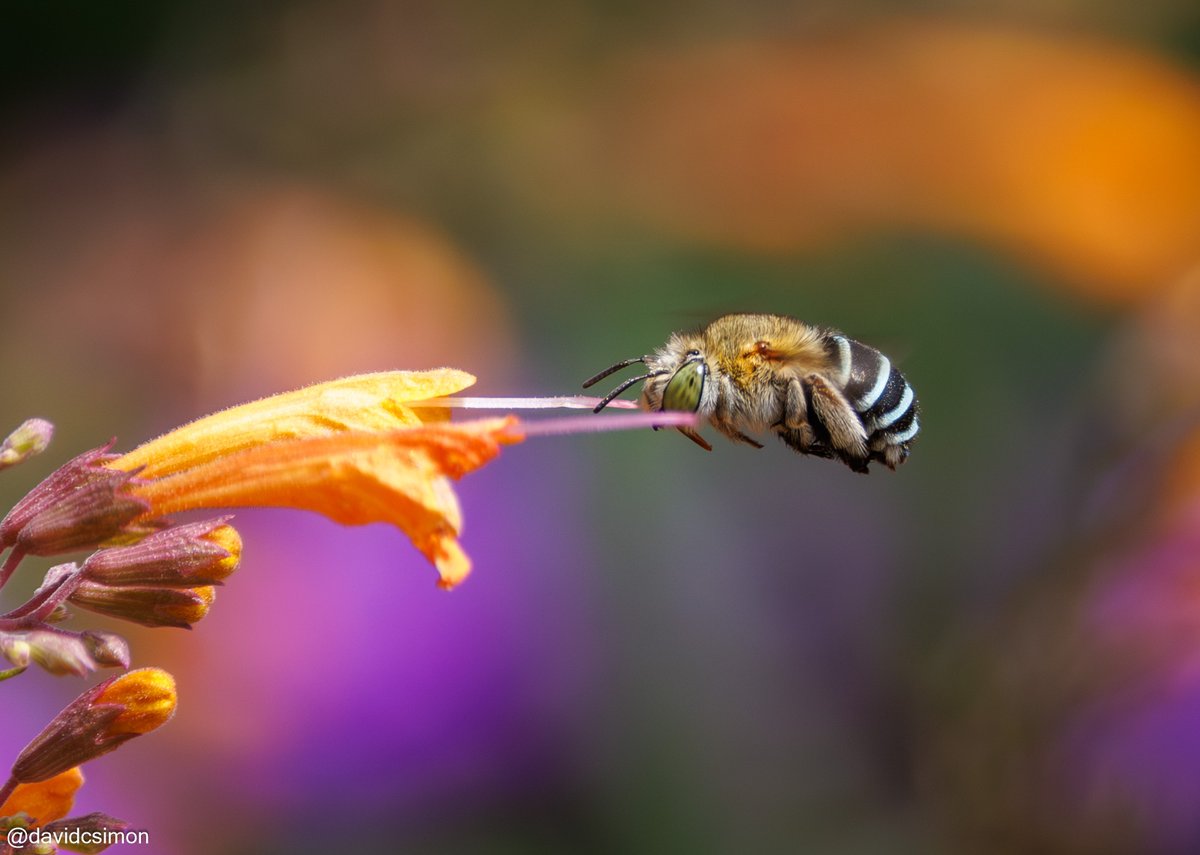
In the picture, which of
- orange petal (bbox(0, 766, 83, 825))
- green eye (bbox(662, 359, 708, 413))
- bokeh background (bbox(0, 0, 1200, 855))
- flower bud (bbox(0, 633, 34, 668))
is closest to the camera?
flower bud (bbox(0, 633, 34, 668))

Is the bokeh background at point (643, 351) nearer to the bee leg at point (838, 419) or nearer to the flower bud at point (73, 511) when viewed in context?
the bee leg at point (838, 419)

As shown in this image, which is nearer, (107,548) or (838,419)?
(107,548)

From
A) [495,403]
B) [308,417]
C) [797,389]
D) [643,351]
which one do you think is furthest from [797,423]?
[643,351]

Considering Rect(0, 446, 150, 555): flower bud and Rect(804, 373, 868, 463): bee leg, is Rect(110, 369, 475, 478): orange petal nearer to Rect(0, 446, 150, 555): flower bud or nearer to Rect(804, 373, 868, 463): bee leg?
Rect(0, 446, 150, 555): flower bud

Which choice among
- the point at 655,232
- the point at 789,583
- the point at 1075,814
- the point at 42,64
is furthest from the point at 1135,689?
the point at 42,64

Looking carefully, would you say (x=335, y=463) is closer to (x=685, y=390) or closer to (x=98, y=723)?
(x=98, y=723)

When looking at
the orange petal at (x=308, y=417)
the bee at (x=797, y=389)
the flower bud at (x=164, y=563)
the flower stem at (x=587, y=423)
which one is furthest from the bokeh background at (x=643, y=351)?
the flower bud at (x=164, y=563)

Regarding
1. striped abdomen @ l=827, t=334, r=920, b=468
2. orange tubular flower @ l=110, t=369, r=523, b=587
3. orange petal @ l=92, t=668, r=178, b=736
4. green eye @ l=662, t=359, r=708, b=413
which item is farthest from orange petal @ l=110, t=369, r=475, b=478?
striped abdomen @ l=827, t=334, r=920, b=468
